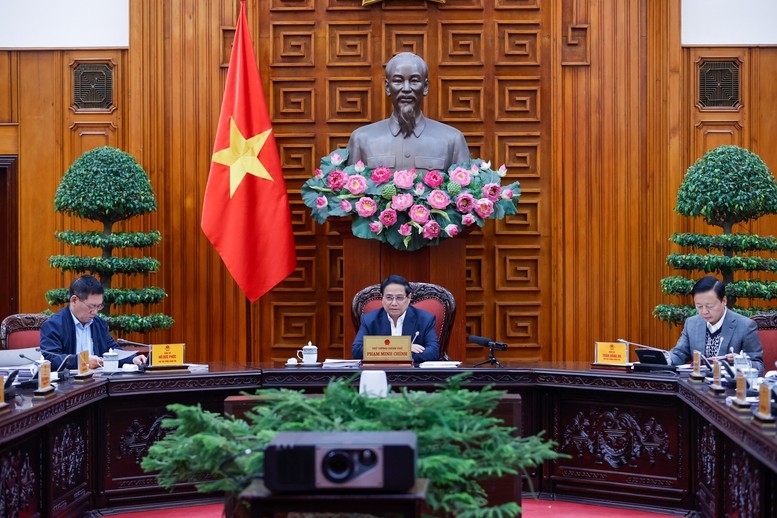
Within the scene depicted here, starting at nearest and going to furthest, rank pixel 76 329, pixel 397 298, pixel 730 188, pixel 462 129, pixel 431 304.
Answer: pixel 76 329 → pixel 397 298 → pixel 431 304 → pixel 730 188 → pixel 462 129

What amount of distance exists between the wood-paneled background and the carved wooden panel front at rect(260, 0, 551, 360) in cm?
1

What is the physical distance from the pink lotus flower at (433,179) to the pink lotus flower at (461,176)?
0.09 metres

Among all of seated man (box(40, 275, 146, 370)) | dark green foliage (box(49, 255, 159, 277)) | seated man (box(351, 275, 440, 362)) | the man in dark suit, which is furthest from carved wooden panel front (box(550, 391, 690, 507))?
dark green foliage (box(49, 255, 159, 277))

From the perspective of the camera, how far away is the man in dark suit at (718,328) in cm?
470

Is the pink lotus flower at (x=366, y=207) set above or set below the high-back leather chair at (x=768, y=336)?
above

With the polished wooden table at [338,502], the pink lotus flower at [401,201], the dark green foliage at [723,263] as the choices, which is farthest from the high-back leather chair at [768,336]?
the polished wooden table at [338,502]

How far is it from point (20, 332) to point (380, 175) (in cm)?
210

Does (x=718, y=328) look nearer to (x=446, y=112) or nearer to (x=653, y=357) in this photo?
(x=653, y=357)

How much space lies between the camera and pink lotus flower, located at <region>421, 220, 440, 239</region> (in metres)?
5.87

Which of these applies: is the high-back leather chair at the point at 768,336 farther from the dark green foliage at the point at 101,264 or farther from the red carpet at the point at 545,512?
the dark green foliage at the point at 101,264

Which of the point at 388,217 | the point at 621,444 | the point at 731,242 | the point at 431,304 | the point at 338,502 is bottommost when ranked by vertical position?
the point at 621,444

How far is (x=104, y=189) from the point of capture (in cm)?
607

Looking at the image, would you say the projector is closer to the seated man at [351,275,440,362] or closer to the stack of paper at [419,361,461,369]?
the stack of paper at [419,361,461,369]

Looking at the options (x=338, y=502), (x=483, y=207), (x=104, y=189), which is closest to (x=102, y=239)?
(x=104, y=189)
